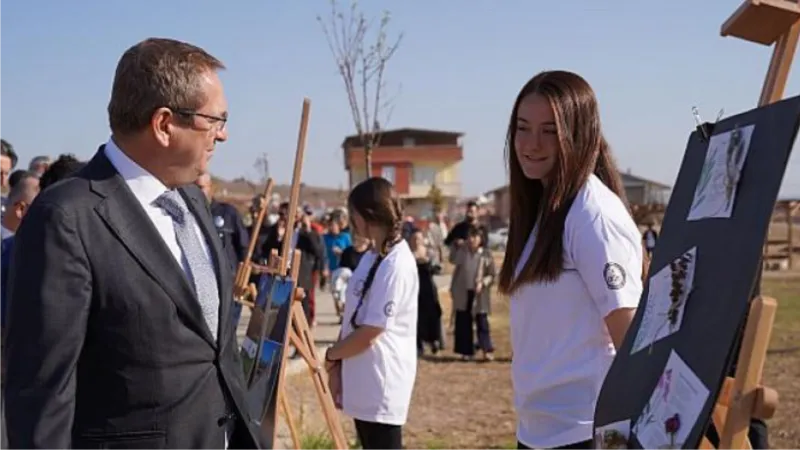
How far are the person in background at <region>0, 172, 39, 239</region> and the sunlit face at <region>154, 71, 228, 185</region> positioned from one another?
2.37 m

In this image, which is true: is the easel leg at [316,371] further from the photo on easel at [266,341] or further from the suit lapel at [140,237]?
the suit lapel at [140,237]

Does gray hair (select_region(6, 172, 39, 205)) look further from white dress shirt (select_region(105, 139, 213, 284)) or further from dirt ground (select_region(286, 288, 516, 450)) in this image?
white dress shirt (select_region(105, 139, 213, 284))

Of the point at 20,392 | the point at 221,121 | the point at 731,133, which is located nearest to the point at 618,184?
the point at 731,133

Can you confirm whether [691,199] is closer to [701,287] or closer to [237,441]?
[701,287]

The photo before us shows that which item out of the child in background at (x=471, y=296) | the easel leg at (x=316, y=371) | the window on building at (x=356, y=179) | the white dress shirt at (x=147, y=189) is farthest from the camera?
the window on building at (x=356, y=179)

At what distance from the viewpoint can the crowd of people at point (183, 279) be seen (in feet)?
7.00

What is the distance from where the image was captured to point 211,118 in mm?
2396

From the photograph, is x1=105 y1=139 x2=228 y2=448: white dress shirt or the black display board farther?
x1=105 y1=139 x2=228 y2=448: white dress shirt

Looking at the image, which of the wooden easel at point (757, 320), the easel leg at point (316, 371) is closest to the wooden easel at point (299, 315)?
the easel leg at point (316, 371)

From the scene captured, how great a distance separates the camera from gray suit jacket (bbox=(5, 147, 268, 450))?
212cm

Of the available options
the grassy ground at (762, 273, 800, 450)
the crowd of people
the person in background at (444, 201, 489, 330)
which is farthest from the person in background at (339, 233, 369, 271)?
the crowd of people

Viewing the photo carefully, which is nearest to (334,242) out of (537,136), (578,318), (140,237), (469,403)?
(469,403)

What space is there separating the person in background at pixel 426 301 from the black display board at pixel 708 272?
8006 millimetres

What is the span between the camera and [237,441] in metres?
2.65
